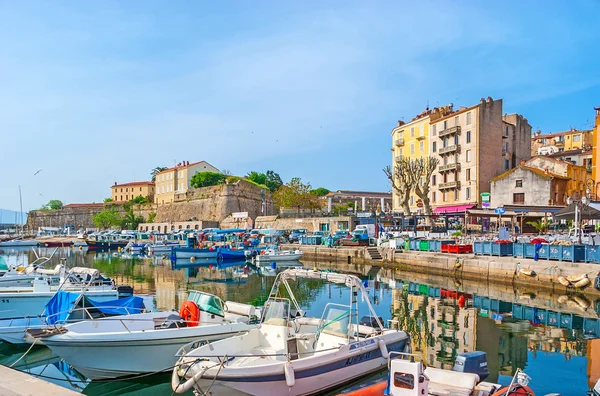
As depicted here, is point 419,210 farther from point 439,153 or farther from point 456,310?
point 456,310

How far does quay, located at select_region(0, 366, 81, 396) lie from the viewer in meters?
5.37

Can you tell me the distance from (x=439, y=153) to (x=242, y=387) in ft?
145

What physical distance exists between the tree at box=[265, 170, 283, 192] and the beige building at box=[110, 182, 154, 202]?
24564 millimetres

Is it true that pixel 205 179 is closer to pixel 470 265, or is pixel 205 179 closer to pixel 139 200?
pixel 139 200

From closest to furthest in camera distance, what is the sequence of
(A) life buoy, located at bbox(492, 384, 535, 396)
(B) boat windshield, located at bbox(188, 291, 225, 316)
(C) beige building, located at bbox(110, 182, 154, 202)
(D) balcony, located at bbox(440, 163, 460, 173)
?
(A) life buoy, located at bbox(492, 384, 535, 396) < (B) boat windshield, located at bbox(188, 291, 225, 316) < (D) balcony, located at bbox(440, 163, 460, 173) < (C) beige building, located at bbox(110, 182, 154, 202)

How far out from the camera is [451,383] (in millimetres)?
6809

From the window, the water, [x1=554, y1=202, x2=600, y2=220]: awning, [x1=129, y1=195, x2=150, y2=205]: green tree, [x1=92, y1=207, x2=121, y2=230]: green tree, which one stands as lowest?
the water

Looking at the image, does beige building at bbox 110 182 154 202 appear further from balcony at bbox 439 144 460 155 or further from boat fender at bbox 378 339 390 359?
boat fender at bbox 378 339 390 359

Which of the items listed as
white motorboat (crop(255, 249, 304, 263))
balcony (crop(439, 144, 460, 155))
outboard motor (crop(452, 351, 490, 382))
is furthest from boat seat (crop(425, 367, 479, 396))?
balcony (crop(439, 144, 460, 155))

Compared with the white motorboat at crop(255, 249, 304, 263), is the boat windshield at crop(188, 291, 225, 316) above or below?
above

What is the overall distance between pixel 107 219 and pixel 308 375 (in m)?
86.3

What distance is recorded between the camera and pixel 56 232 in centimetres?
9006

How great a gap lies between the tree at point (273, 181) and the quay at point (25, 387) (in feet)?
284

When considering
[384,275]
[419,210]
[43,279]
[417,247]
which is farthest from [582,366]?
[419,210]
